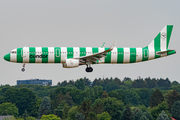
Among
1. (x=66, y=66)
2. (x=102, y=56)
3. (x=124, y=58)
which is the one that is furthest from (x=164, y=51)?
Answer: (x=66, y=66)

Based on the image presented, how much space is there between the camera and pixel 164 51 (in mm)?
96000

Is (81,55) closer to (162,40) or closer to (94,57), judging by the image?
(94,57)

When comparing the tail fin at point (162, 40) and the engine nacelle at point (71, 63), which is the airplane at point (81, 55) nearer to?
the engine nacelle at point (71, 63)

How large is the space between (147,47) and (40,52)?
2588cm

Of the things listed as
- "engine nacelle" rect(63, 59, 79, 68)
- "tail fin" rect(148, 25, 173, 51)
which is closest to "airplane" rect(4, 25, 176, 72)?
"engine nacelle" rect(63, 59, 79, 68)

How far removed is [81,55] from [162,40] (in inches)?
856

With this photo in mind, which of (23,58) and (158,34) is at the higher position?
(158,34)

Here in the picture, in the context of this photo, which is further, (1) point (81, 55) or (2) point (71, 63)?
(1) point (81, 55)

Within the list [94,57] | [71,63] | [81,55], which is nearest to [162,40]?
[94,57]

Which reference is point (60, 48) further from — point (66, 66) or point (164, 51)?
point (164, 51)

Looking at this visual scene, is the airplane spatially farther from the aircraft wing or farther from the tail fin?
the tail fin

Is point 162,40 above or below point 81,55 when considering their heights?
above

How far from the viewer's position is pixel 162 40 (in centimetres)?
10019

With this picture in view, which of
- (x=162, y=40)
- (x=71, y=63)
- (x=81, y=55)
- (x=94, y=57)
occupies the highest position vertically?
(x=162, y=40)
